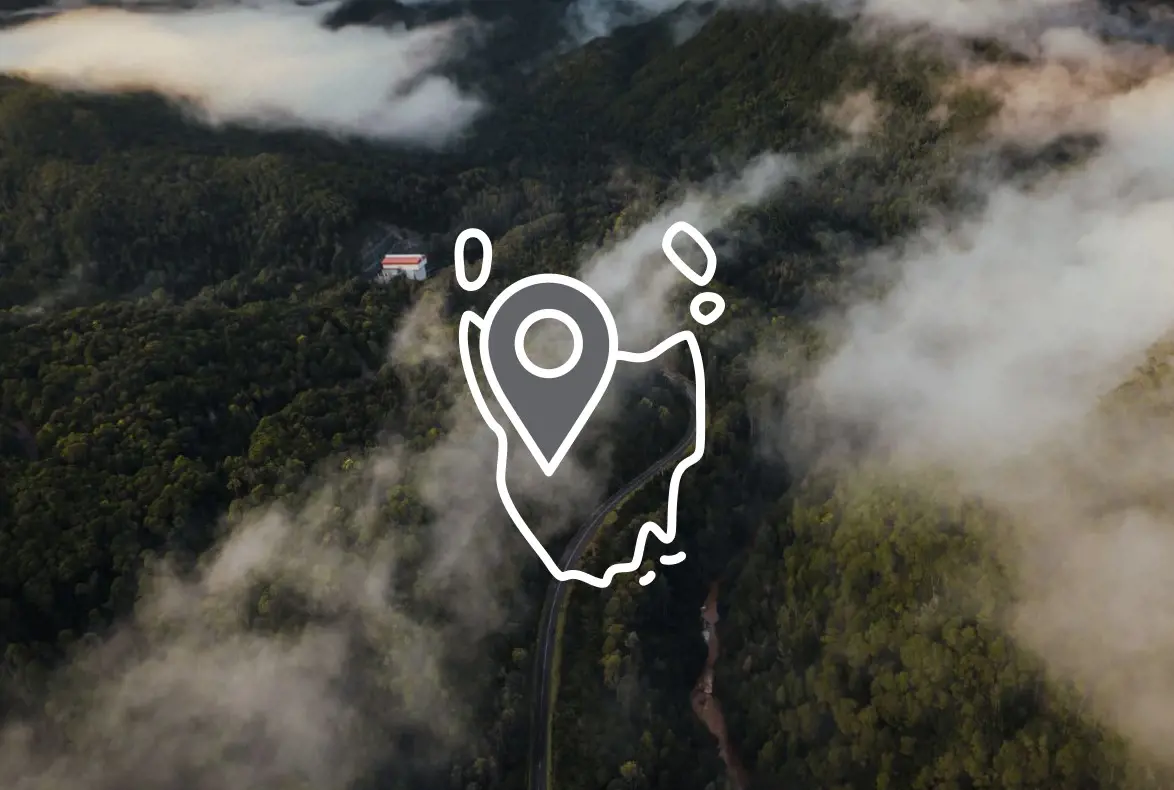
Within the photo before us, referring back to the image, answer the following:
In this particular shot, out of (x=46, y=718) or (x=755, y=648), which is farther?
(x=755, y=648)

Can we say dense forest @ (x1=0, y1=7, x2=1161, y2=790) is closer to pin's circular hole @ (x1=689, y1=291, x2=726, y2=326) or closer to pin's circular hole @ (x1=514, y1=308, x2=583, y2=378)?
pin's circular hole @ (x1=689, y1=291, x2=726, y2=326)

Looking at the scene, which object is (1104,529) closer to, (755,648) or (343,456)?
(755,648)

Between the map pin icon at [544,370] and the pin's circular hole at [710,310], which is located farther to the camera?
the pin's circular hole at [710,310]

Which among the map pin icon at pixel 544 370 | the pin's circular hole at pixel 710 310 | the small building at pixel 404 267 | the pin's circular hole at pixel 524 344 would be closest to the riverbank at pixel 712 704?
the map pin icon at pixel 544 370

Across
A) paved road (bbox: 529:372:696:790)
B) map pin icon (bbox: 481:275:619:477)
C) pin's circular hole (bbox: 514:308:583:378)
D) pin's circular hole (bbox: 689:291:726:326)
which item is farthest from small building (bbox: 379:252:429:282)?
paved road (bbox: 529:372:696:790)

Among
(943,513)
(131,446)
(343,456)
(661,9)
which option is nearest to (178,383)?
(131,446)

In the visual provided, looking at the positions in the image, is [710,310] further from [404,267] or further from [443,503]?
[443,503]

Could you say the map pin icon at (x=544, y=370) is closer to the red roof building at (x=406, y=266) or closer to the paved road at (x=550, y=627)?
the paved road at (x=550, y=627)
